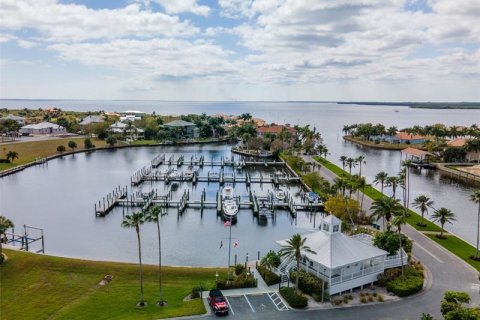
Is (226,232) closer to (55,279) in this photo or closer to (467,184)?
(55,279)

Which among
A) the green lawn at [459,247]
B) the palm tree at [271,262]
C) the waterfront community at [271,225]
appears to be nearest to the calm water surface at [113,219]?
the waterfront community at [271,225]

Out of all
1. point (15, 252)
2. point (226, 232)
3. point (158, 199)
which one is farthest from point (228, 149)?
point (15, 252)

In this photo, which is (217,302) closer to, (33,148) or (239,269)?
(239,269)

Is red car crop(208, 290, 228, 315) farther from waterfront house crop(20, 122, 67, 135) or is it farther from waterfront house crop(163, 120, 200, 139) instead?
waterfront house crop(20, 122, 67, 135)

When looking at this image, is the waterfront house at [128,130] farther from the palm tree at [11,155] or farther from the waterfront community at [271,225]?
the palm tree at [11,155]

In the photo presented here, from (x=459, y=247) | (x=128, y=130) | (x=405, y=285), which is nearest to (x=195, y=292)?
(x=405, y=285)

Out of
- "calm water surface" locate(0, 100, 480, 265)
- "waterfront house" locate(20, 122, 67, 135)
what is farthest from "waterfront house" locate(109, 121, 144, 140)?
"calm water surface" locate(0, 100, 480, 265)

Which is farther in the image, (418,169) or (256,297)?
(418,169)
